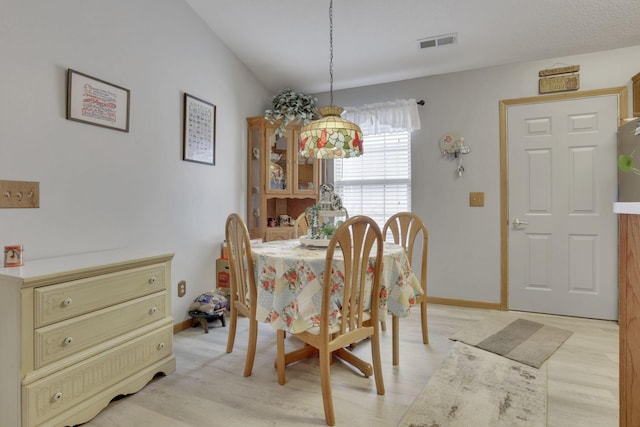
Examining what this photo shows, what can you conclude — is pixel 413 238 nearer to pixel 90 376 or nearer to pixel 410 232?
pixel 410 232

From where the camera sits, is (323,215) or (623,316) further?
(323,215)

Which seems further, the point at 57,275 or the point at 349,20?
the point at 349,20

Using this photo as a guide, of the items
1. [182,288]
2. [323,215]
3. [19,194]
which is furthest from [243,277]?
[19,194]

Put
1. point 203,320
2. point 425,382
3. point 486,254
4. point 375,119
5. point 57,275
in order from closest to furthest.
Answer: point 57,275 < point 425,382 < point 203,320 < point 486,254 < point 375,119

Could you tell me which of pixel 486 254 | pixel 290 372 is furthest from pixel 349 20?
pixel 290 372

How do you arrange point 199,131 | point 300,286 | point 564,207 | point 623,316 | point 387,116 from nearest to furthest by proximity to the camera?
point 623,316, point 300,286, point 199,131, point 564,207, point 387,116

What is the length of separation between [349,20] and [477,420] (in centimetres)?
288

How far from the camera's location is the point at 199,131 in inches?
119

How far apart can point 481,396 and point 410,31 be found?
2.74 meters

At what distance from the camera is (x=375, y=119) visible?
3758 mm

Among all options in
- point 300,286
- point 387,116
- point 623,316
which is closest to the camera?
point 623,316

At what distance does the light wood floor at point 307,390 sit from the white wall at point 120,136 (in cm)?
84

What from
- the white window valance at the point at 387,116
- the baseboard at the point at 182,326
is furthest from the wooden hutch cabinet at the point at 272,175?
the baseboard at the point at 182,326

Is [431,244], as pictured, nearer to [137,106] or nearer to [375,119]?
[375,119]
